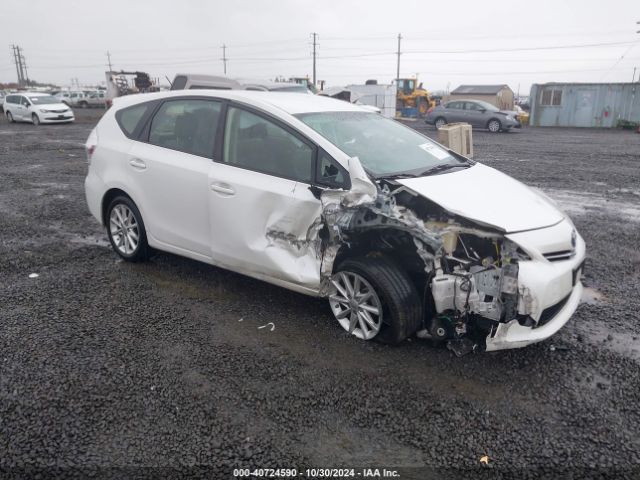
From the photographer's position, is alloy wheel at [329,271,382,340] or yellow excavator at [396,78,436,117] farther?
yellow excavator at [396,78,436,117]

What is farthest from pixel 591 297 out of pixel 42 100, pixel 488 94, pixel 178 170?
pixel 488 94

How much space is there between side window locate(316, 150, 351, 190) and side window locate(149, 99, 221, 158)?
109 centimetres

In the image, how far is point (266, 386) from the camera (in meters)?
3.16

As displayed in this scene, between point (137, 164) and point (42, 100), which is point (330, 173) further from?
point (42, 100)

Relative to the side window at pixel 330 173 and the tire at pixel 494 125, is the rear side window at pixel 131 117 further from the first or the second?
the tire at pixel 494 125

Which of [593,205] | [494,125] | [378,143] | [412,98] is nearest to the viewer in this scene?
[378,143]

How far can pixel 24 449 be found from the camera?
102 inches

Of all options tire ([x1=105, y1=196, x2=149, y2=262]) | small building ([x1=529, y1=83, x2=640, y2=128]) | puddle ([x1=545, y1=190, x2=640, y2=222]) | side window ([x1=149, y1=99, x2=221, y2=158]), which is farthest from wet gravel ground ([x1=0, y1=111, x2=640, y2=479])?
small building ([x1=529, y1=83, x2=640, y2=128])

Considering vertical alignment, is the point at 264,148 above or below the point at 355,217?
above

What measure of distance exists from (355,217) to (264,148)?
3.41 ft

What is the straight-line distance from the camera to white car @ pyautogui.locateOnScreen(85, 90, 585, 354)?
10.5 feet

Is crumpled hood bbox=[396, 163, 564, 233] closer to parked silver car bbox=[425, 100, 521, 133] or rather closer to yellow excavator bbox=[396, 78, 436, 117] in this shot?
parked silver car bbox=[425, 100, 521, 133]

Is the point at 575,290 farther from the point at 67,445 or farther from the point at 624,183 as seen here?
the point at 624,183

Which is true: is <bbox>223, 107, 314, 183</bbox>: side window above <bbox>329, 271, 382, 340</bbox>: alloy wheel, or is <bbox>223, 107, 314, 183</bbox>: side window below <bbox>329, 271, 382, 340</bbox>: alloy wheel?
above
